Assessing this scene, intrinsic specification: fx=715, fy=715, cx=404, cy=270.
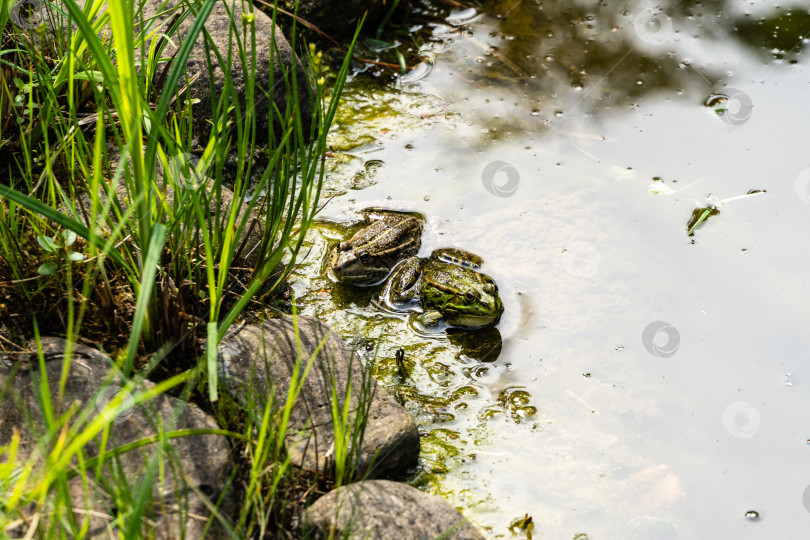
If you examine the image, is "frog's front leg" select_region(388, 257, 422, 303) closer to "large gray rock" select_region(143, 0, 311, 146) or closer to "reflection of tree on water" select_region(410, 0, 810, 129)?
"large gray rock" select_region(143, 0, 311, 146)

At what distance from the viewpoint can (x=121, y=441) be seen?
237 cm

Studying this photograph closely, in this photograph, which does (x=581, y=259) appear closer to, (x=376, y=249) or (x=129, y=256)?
(x=376, y=249)

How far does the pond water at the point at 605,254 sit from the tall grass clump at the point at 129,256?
823 mm

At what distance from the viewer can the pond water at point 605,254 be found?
2961mm

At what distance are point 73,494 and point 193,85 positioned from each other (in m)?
2.51

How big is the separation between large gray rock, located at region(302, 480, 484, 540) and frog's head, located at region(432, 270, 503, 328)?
1.11 metres

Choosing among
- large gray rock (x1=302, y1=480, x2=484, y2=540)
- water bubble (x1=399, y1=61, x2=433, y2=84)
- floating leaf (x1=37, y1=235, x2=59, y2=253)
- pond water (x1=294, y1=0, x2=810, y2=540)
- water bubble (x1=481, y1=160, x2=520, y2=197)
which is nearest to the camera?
large gray rock (x1=302, y1=480, x2=484, y2=540)

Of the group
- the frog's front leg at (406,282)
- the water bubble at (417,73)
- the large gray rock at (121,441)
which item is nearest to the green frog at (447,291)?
the frog's front leg at (406,282)

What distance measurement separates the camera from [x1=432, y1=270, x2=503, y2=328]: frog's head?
3.45m

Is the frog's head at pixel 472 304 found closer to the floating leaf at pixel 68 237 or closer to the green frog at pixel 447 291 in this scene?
the green frog at pixel 447 291

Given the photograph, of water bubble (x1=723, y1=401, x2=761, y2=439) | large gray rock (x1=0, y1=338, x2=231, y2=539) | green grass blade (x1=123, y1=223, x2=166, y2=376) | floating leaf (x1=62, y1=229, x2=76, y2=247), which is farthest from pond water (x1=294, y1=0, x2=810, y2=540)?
green grass blade (x1=123, y1=223, x2=166, y2=376)

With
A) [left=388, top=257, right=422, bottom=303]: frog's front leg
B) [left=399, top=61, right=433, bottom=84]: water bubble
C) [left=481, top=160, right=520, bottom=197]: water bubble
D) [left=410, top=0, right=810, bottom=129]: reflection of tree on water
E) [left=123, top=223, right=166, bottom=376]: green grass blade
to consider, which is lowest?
[left=388, top=257, right=422, bottom=303]: frog's front leg

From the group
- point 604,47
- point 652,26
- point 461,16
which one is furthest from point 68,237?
point 652,26

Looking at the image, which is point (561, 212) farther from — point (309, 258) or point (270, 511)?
point (270, 511)
